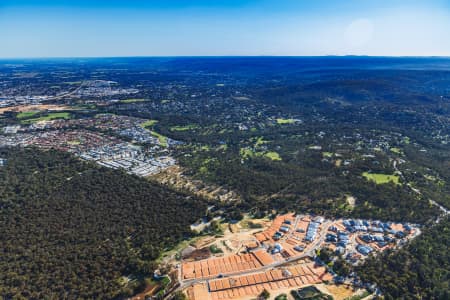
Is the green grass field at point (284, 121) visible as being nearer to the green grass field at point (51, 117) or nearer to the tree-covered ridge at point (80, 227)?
the tree-covered ridge at point (80, 227)

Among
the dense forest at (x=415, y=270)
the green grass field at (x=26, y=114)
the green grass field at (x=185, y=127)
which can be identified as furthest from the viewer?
the green grass field at (x=26, y=114)

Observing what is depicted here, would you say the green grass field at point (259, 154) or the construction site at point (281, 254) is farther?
the green grass field at point (259, 154)

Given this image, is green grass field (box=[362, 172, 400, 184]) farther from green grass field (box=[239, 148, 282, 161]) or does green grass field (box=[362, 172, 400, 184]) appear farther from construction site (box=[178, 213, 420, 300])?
green grass field (box=[239, 148, 282, 161])

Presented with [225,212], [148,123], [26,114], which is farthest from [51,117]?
[225,212]

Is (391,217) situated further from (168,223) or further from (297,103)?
(297,103)

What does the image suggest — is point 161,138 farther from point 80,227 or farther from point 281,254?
point 281,254

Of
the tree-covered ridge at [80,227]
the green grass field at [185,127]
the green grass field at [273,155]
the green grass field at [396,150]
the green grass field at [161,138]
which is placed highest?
the green grass field at [185,127]

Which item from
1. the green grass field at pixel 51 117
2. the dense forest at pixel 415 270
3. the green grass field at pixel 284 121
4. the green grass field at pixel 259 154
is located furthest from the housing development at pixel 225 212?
the green grass field at pixel 51 117
